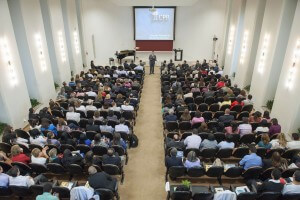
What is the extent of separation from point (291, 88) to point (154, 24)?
13321 mm

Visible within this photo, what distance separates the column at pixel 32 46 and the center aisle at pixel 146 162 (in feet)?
15.6

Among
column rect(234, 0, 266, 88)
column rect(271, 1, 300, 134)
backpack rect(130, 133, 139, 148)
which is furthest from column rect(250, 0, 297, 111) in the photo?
backpack rect(130, 133, 139, 148)

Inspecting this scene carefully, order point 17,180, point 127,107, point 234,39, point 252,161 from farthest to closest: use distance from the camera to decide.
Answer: point 234,39 < point 127,107 < point 252,161 < point 17,180

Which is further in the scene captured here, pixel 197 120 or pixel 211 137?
pixel 197 120

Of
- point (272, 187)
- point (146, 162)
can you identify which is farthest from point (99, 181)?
point (272, 187)

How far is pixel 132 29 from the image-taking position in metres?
20.5

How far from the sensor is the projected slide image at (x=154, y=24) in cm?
1975

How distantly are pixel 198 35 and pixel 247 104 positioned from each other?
11963 millimetres

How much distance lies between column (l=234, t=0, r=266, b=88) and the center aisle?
5211 millimetres

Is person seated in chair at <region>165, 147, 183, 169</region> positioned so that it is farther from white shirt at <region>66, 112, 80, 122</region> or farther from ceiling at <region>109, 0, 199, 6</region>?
ceiling at <region>109, 0, 199, 6</region>

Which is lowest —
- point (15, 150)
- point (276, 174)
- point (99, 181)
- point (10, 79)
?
point (99, 181)

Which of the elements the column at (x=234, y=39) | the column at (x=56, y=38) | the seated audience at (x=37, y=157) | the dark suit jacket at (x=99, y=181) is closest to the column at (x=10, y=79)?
the column at (x=56, y=38)

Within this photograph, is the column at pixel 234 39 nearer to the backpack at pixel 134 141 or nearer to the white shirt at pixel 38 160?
the backpack at pixel 134 141

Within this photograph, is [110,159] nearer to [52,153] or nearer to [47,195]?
[52,153]
